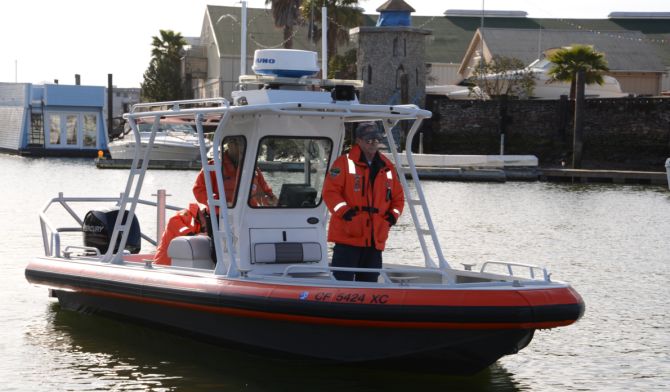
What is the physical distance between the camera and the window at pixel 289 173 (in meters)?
9.67

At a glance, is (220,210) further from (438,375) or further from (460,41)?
(460,41)

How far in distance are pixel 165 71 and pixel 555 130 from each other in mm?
24993

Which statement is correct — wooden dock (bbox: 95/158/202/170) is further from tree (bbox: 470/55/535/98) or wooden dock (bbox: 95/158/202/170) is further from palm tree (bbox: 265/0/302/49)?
tree (bbox: 470/55/535/98)

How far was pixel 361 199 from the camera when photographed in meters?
9.11

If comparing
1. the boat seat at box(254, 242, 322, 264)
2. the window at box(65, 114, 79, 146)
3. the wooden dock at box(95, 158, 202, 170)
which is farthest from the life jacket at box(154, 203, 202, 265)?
the window at box(65, 114, 79, 146)

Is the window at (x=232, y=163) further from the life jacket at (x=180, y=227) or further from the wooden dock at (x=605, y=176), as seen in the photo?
the wooden dock at (x=605, y=176)

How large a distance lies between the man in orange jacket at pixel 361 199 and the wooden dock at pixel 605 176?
2985cm

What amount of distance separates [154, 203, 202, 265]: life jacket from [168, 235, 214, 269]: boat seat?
28cm

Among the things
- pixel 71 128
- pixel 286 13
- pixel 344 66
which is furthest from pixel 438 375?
pixel 71 128

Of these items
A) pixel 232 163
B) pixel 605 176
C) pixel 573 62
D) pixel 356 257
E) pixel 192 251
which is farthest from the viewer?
pixel 573 62

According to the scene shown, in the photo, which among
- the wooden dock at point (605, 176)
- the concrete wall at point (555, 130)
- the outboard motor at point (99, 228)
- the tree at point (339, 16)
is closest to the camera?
the outboard motor at point (99, 228)

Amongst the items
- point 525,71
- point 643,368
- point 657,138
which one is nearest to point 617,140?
point 657,138

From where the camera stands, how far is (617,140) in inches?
1784

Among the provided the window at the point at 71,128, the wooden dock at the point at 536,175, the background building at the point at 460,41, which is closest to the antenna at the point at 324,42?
the wooden dock at the point at 536,175
